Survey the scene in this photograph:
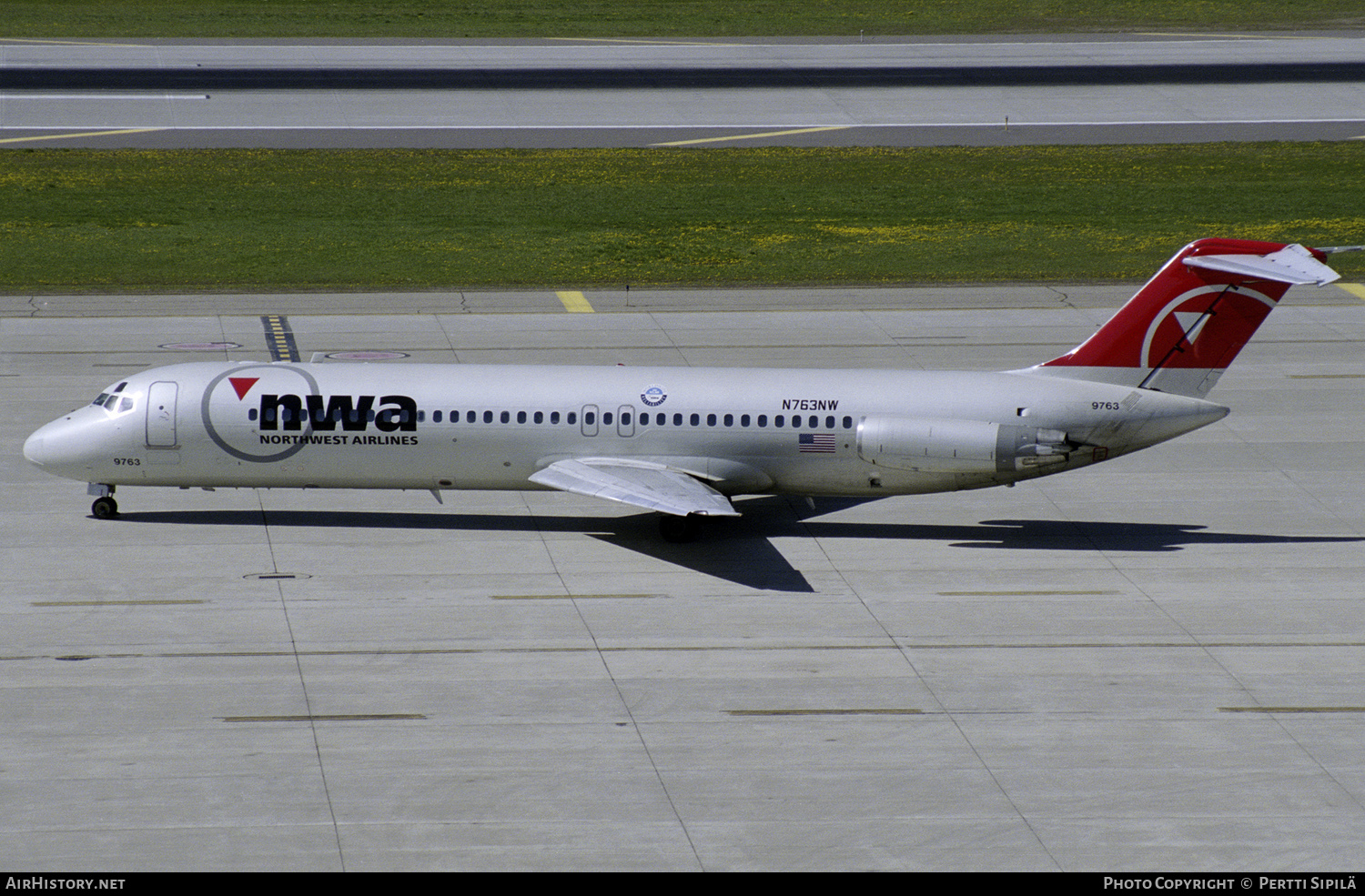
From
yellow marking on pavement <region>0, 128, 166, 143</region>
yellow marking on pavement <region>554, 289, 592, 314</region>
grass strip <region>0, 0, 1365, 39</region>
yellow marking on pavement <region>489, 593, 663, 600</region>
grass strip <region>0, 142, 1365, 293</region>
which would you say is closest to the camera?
yellow marking on pavement <region>489, 593, 663, 600</region>

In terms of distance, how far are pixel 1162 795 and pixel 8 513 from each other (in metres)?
23.9

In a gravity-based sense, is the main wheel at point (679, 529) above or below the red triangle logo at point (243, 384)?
below

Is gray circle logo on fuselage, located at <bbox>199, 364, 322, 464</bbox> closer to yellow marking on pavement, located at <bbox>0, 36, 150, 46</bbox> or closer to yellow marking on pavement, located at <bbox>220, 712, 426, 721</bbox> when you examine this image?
yellow marking on pavement, located at <bbox>220, 712, 426, 721</bbox>

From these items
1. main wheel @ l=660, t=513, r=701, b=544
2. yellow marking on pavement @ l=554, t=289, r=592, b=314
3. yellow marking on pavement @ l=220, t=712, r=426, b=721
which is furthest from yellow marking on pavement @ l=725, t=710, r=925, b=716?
yellow marking on pavement @ l=554, t=289, r=592, b=314

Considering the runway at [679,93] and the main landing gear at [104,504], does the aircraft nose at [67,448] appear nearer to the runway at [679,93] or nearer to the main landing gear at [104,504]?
the main landing gear at [104,504]

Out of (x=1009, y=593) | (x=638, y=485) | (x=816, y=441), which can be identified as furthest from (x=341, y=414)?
(x=1009, y=593)

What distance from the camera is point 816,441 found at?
33.2m

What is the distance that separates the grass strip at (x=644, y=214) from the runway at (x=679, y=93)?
301 cm

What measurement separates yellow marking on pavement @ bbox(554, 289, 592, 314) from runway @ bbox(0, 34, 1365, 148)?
21.3 m

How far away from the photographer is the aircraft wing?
31.3 meters

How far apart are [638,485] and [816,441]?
379 centimetres

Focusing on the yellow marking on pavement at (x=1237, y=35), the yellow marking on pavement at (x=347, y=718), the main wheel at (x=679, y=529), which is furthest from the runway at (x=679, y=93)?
the yellow marking on pavement at (x=347, y=718)

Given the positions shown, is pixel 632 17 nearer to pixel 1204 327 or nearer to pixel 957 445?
pixel 1204 327

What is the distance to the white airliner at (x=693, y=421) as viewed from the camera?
3284 centimetres
